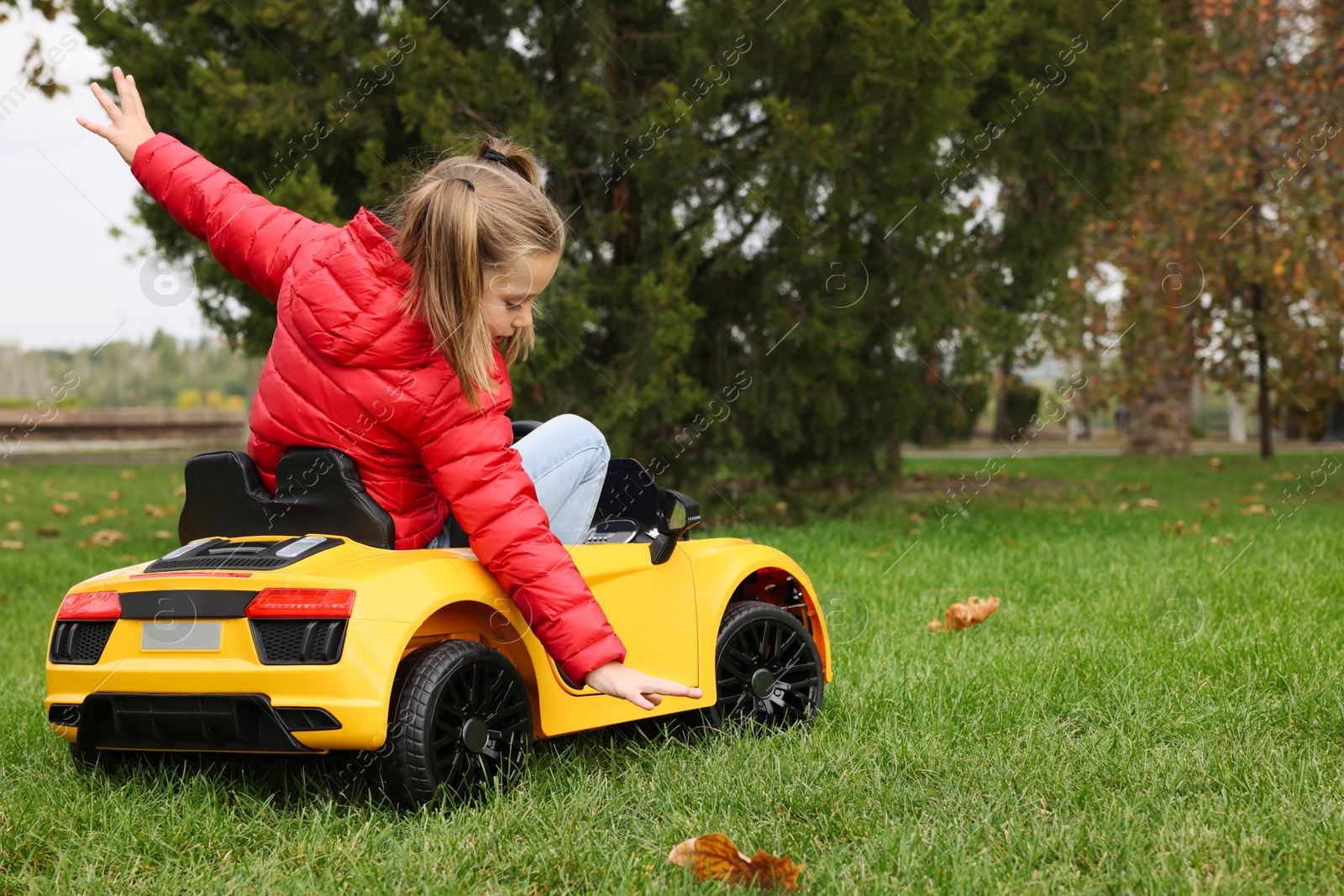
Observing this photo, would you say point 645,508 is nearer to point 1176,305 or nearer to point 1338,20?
point 1338,20

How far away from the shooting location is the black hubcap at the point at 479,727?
2230 millimetres

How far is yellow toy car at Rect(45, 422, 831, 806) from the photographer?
81.7 inches

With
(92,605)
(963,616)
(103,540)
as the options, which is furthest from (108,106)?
(103,540)

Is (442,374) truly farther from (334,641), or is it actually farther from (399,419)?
(334,641)

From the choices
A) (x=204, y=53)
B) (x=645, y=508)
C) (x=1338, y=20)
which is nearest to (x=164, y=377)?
(x=204, y=53)

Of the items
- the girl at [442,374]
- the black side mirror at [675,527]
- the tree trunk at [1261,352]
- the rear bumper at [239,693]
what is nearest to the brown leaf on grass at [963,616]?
the black side mirror at [675,527]

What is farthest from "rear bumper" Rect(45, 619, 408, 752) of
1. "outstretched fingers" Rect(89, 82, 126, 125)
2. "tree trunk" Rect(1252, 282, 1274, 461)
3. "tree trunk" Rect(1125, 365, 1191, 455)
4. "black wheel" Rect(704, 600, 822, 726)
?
"tree trunk" Rect(1125, 365, 1191, 455)

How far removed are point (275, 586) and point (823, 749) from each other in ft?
4.04

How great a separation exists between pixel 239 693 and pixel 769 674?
1.29 meters

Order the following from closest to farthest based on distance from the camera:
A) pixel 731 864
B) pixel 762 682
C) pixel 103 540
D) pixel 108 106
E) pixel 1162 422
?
pixel 731 864
pixel 108 106
pixel 762 682
pixel 103 540
pixel 1162 422

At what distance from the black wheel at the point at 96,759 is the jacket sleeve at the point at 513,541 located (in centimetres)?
97

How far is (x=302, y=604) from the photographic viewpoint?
6.81 ft

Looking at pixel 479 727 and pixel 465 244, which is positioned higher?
pixel 465 244

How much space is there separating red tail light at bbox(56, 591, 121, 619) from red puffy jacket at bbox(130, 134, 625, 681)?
0.42 m
